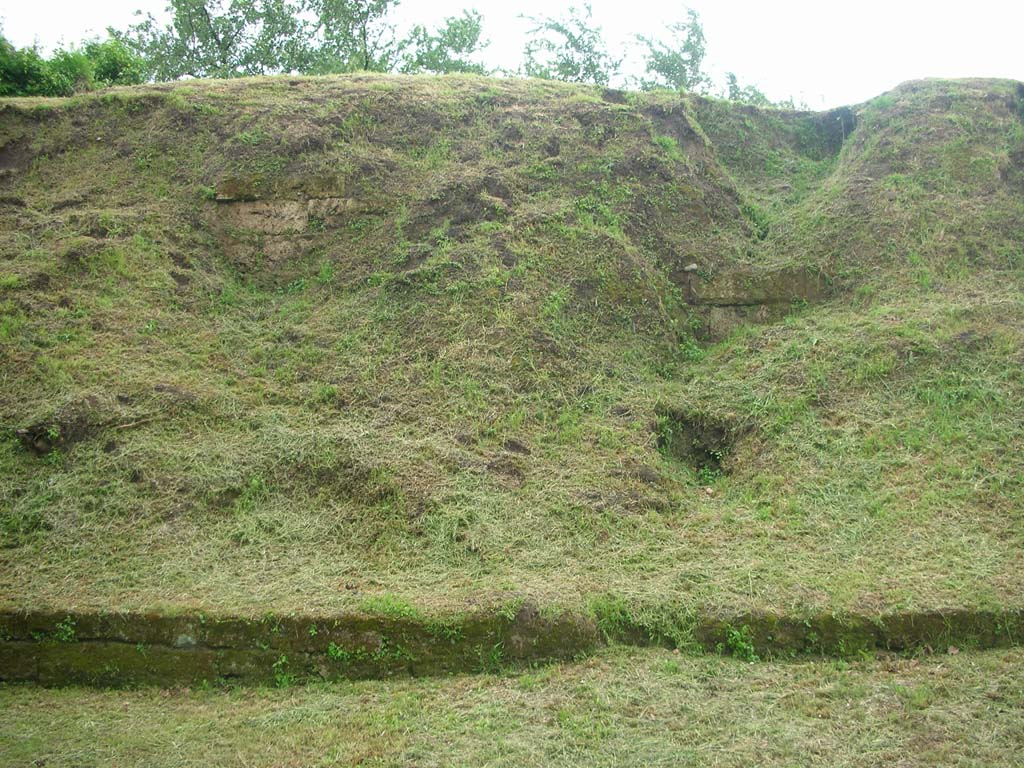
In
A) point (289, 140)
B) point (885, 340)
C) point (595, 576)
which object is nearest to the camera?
point (595, 576)

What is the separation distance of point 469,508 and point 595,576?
1.26 meters

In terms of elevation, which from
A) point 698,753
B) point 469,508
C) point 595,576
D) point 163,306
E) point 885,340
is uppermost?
point 163,306

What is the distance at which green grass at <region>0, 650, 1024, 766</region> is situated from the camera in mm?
4617

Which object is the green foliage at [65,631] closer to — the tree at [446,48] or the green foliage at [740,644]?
the green foliage at [740,644]

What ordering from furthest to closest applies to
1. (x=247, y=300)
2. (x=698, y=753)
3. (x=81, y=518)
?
(x=247, y=300)
(x=81, y=518)
(x=698, y=753)

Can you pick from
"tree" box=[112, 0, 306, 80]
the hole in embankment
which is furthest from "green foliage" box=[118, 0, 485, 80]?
the hole in embankment

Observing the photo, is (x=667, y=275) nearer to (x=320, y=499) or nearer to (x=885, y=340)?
(x=885, y=340)

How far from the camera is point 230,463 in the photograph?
7.19m

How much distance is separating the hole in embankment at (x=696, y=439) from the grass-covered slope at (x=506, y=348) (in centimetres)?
3

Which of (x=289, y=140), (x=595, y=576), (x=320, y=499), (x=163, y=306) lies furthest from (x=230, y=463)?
(x=289, y=140)

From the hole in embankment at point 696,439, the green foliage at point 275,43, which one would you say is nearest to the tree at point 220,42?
the green foliage at point 275,43

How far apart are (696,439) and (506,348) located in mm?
2195

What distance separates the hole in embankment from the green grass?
8.84ft

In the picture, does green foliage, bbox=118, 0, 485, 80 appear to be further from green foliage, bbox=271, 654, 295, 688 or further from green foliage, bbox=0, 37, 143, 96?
green foliage, bbox=271, 654, 295, 688
